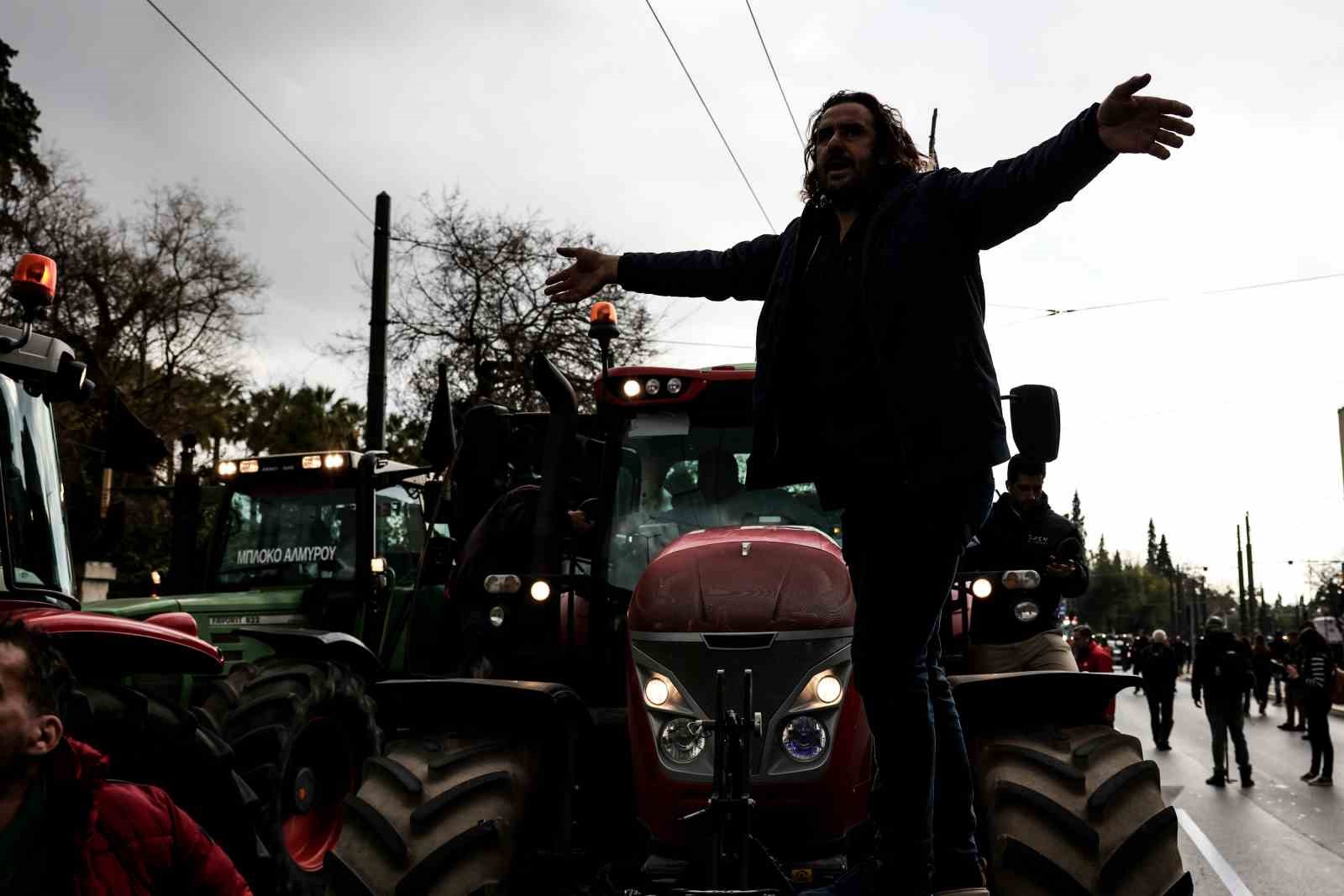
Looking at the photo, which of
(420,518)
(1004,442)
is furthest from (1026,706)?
(420,518)

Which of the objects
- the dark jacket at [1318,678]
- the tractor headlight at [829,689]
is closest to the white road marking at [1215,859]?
the tractor headlight at [829,689]

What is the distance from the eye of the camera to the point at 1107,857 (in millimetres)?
3596

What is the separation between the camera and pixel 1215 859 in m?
9.29

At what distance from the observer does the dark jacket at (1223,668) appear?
14977 mm

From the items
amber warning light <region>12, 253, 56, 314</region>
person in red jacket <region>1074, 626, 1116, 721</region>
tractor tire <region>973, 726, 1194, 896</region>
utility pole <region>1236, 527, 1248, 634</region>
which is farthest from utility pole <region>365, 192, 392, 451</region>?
utility pole <region>1236, 527, 1248, 634</region>

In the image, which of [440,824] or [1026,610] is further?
[1026,610]

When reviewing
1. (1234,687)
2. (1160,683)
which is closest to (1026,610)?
(1234,687)

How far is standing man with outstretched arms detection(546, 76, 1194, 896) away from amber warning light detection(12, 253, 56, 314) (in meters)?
2.80

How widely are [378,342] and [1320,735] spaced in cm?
1350

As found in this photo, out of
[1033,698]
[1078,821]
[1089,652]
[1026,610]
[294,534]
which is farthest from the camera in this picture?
[1089,652]

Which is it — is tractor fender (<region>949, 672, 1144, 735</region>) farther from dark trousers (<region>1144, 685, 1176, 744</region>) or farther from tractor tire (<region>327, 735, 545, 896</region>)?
dark trousers (<region>1144, 685, 1176, 744</region>)

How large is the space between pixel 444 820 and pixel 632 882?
61cm

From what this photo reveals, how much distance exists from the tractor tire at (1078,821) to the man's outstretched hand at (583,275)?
1.91 metres

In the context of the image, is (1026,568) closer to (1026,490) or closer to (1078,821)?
(1026,490)
